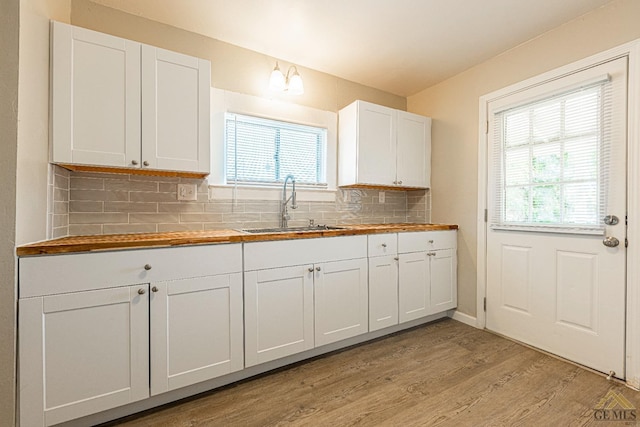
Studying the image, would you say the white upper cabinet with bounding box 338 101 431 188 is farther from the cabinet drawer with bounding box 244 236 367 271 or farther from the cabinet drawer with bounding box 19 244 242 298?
the cabinet drawer with bounding box 19 244 242 298

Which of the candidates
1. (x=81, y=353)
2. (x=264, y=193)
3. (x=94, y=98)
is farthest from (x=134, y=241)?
(x=264, y=193)

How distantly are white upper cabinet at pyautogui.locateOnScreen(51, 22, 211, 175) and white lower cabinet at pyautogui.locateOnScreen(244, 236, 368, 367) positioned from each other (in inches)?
31.8

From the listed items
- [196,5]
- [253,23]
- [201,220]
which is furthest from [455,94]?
[201,220]

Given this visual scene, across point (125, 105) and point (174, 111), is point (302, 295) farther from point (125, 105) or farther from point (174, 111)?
point (125, 105)

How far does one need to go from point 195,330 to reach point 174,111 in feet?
4.39

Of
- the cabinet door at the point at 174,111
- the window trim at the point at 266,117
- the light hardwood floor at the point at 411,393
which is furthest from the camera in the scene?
the window trim at the point at 266,117

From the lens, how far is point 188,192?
216cm

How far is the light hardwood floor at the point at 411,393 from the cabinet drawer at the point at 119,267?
75 cm

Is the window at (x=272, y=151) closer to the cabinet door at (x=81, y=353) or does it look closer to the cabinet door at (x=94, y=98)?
the cabinet door at (x=94, y=98)

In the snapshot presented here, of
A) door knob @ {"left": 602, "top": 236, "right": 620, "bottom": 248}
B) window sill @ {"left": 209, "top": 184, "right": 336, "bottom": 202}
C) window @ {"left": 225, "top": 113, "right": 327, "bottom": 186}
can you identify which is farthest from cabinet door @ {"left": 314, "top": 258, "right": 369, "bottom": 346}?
door knob @ {"left": 602, "top": 236, "right": 620, "bottom": 248}

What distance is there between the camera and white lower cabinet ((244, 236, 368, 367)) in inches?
72.1

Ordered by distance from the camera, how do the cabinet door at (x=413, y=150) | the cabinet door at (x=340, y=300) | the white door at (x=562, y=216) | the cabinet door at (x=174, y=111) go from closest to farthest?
1. the cabinet door at (x=174, y=111)
2. the white door at (x=562, y=216)
3. the cabinet door at (x=340, y=300)
4. the cabinet door at (x=413, y=150)

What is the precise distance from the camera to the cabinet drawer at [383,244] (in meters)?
2.34

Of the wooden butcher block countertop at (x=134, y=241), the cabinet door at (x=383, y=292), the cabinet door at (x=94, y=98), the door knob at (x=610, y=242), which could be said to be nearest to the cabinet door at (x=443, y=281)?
the cabinet door at (x=383, y=292)
